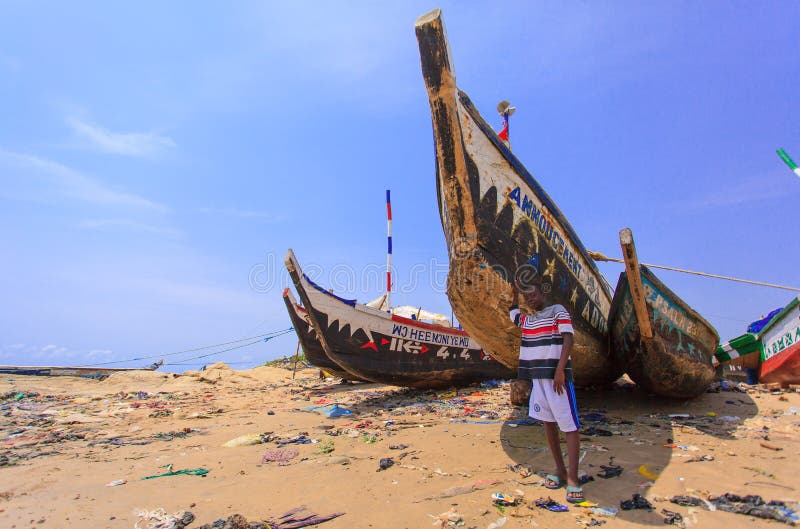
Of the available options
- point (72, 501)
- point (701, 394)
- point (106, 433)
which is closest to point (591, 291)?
point (701, 394)

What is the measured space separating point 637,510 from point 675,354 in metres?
2.69

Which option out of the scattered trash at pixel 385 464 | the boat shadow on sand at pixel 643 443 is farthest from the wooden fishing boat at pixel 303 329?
the scattered trash at pixel 385 464

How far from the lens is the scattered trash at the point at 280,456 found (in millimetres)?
4119

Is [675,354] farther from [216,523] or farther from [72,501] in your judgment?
[72,501]

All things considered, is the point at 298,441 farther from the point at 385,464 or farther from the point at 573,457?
the point at 573,457

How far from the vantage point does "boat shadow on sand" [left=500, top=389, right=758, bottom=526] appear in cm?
299

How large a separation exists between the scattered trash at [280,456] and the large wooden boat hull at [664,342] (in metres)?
3.95

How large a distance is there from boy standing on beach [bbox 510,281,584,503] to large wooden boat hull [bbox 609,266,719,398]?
6.14 ft

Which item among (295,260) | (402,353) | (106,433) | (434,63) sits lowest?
(106,433)

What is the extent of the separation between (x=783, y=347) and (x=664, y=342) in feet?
11.4

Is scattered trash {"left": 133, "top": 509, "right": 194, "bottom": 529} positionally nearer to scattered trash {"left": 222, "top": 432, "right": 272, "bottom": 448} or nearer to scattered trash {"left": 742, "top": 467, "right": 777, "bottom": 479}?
scattered trash {"left": 222, "top": 432, "right": 272, "bottom": 448}

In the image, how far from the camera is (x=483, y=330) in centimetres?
452

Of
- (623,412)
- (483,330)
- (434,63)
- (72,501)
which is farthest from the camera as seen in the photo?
(623,412)

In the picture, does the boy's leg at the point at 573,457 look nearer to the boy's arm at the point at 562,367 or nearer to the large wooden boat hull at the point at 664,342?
the boy's arm at the point at 562,367
